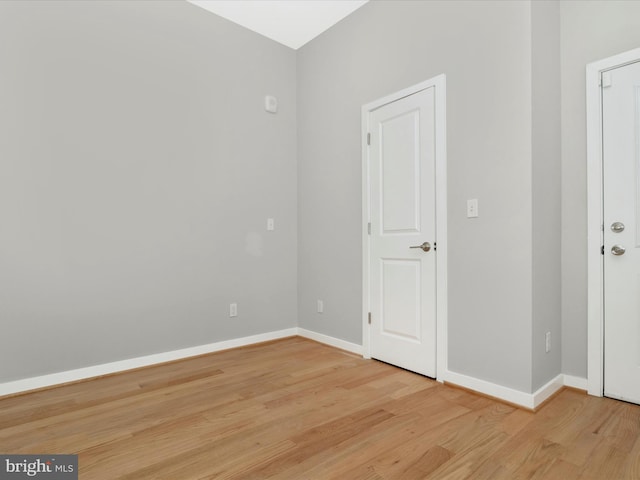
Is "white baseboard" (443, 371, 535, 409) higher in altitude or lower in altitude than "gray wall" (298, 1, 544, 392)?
lower

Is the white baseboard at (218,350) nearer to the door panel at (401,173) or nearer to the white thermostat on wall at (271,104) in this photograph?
the door panel at (401,173)

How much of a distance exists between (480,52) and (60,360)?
3641 millimetres

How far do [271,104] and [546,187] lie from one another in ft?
8.83

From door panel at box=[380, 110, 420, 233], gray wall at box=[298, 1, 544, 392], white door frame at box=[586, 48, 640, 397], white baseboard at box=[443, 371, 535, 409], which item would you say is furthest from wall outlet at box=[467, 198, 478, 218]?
white baseboard at box=[443, 371, 535, 409]

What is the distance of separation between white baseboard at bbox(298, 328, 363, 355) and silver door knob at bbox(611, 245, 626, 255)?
6.58 feet

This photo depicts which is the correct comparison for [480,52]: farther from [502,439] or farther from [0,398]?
[0,398]

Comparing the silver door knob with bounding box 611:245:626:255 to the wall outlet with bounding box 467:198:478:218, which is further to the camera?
the wall outlet with bounding box 467:198:478:218

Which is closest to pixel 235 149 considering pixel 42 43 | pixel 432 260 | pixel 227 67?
pixel 227 67

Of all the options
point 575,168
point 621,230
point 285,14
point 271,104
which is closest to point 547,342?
point 621,230

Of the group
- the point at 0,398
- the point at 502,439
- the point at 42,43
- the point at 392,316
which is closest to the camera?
the point at 502,439

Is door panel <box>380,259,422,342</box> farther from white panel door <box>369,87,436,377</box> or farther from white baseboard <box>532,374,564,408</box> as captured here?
white baseboard <box>532,374,564,408</box>

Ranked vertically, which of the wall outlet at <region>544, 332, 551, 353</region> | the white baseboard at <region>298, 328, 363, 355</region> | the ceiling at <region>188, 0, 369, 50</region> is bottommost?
the white baseboard at <region>298, 328, 363, 355</region>

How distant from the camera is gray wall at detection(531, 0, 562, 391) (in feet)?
7.39

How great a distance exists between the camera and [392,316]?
9.95 ft
